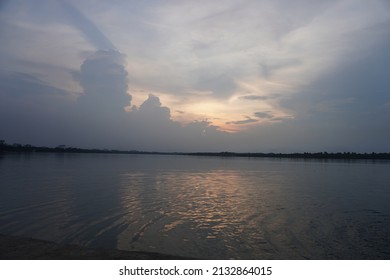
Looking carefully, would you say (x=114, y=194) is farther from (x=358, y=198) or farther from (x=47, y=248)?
(x=358, y=198)

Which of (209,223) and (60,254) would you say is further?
(209,223)

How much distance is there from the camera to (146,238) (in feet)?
45.1

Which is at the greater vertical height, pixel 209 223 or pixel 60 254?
pixel 60 254

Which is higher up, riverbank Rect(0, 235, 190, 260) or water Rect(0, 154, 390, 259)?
riverbank Rect(0, 235, 190, 260)

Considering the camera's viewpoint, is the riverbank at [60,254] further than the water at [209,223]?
No

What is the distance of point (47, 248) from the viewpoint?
920 centimetres

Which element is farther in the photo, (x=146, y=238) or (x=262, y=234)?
(x=262, y=234)

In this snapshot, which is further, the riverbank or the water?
the water

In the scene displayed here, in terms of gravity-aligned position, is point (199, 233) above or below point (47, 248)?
below

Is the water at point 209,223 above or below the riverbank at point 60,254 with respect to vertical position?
below

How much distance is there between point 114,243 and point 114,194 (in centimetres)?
1462
